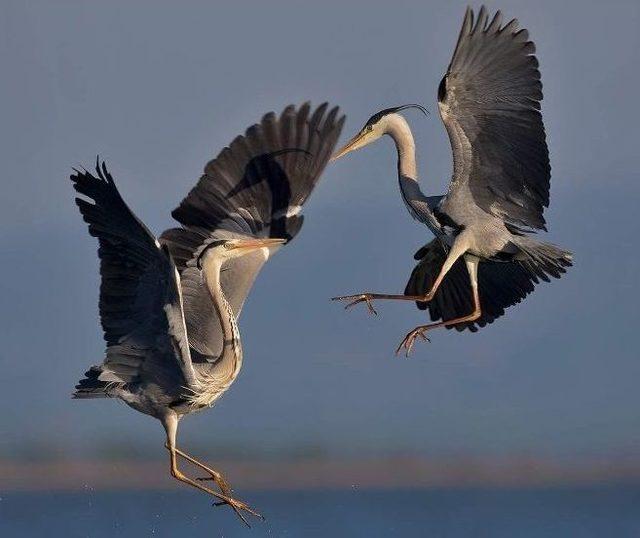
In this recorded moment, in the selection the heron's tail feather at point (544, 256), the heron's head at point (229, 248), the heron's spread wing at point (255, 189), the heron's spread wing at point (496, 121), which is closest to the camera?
the heron's spread wing at point (496, 121)

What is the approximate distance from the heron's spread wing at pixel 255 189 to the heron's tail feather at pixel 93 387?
1541mm

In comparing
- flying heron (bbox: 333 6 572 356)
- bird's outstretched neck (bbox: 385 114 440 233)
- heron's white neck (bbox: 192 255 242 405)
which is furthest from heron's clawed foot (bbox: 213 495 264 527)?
bird's outstretched neck (bbox: 385 114 440 233)

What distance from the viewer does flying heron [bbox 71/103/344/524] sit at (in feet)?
43.2

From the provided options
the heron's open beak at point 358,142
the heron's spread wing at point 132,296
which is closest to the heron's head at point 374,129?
the heron's open beak at point 358,142

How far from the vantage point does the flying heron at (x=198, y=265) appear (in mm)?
13164

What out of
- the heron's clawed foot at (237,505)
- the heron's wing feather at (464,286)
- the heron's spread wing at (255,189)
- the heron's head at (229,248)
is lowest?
the heron's clawed foot at (237,505)

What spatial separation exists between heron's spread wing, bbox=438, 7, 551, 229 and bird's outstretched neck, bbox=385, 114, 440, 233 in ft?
1.09

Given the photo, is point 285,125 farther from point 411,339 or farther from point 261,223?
point 411,339

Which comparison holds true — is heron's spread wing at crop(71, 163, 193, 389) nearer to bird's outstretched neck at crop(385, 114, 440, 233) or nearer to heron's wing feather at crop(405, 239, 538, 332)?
bird's outstretched neck at crop(385, 114, 440, 233)

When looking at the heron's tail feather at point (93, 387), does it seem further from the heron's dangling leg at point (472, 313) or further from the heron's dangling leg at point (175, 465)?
the heron's dangling leg at point (472, 313)

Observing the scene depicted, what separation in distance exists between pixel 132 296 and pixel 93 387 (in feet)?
4.54

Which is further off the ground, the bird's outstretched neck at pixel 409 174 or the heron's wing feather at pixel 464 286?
the bird's outstretched neck at pixel 409 174

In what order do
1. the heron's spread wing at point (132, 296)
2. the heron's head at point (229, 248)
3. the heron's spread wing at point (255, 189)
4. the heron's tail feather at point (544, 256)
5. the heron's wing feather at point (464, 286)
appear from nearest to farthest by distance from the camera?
the heron's spread wing at point (132, 296)
the heron's head at point (229, 248)
the heron's tail feather at point (544, 256)
the heron's spread wing at point (255, 189)
the heron's wing feather at point (464, 286)

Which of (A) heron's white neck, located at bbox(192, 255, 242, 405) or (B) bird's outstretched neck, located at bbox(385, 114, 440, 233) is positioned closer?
(A) heron's white neck, located at bbox(192, 255, 242, 405)
